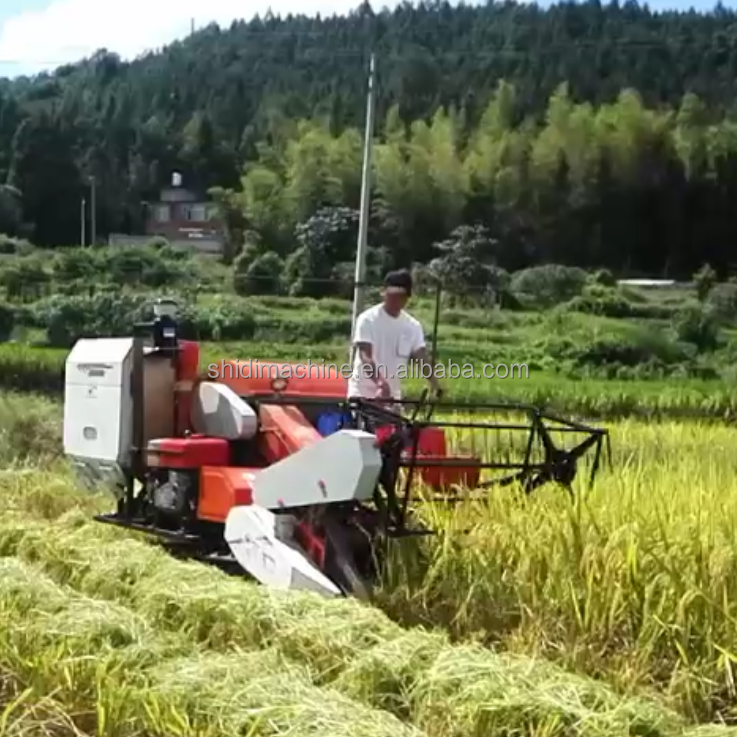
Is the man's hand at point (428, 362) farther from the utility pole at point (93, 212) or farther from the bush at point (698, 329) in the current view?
the utility pole at point (93, 212)

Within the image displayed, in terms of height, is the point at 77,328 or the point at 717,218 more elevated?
the point at 717,218

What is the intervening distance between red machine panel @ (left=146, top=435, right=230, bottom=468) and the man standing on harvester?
0.81m

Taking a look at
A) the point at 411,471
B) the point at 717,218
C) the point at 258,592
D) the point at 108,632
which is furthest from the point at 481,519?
the point at 717,218

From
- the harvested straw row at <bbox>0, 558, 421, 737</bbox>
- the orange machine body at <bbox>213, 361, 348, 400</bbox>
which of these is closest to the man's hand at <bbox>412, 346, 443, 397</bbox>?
the orange machine body at <bbox>213, 361, 348, 400</bbox>

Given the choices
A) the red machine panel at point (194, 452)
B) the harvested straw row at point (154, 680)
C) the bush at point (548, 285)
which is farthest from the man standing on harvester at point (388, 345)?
the bush at point (548, 285)

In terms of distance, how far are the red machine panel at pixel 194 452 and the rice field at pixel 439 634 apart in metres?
0.49

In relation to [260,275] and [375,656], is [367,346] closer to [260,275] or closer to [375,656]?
[375,656]

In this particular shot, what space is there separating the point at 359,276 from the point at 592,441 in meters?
8.85

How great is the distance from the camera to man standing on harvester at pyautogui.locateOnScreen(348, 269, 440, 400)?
712 centimetres

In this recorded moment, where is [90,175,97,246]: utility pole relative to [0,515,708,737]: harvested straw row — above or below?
above

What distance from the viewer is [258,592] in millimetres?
5344

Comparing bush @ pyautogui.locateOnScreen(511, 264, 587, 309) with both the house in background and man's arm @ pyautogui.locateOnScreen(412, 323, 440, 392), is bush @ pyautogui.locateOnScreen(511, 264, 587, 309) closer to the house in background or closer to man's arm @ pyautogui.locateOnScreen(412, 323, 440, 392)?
the house in background

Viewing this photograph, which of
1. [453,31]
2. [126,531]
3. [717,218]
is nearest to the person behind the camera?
[126,531]

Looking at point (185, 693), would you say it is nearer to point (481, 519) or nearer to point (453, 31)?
point (481, 519)
